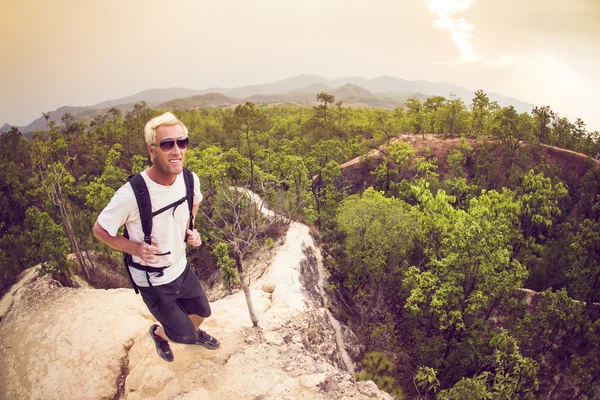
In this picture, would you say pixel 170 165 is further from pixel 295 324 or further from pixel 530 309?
pixel 530 309

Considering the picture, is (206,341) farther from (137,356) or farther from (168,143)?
(168,143)

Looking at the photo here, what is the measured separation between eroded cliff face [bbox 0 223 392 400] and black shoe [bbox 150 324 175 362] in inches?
13.8

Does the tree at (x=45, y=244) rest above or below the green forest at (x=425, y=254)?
above

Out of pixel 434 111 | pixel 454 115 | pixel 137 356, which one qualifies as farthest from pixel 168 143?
pixel 434 111

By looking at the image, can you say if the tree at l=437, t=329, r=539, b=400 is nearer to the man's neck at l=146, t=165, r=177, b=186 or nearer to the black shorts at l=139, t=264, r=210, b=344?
the black shorts at l=139, t=264, r=210, b=344

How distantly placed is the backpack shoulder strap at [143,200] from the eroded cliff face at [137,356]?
3.61 metres

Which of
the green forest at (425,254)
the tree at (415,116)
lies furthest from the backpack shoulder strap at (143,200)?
the tree at (415,116)

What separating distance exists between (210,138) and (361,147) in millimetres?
19131

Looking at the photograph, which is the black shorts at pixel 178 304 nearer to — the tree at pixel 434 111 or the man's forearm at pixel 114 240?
the man's forearm at pixel 114 240

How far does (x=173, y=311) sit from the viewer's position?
16.0ft

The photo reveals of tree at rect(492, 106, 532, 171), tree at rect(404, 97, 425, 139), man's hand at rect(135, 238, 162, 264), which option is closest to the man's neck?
man's hand at rect(135, 238, 162, 264)

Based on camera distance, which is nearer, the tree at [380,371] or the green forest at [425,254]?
the tree at [380,371]

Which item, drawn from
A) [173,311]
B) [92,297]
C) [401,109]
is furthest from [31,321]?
[401,109]

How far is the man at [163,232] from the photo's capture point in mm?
3746
